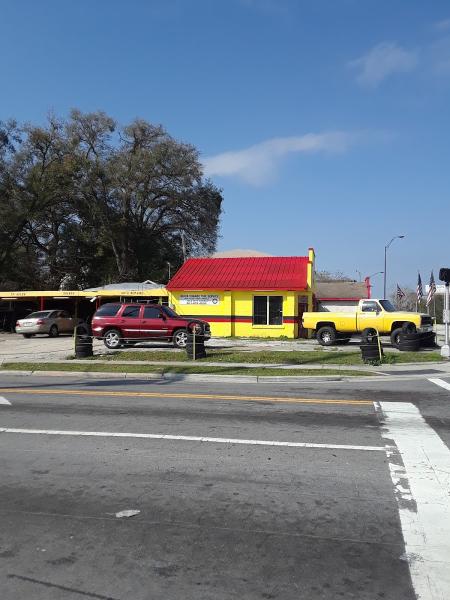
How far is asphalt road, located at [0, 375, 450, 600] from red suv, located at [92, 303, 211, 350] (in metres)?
12.8

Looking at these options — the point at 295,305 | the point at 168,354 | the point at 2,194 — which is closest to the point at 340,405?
the point at 168,354

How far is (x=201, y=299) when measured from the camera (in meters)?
30.5

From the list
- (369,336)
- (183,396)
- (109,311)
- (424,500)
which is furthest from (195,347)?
(424,500)

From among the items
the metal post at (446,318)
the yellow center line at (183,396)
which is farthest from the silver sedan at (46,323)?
the metal post at (446,318)

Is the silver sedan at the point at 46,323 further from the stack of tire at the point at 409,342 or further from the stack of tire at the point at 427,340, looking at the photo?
the stack of tire at the point at 427,340

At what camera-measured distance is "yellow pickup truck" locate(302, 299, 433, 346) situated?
22.6m

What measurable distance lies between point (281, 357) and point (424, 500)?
13.1 meters

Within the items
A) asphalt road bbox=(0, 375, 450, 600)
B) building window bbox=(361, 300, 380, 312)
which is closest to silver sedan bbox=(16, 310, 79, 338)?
building window bbox=(361, 300, 380, 312)

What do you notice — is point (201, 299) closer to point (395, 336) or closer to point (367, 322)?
point (367, 322)

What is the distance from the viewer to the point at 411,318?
2266 centimetres

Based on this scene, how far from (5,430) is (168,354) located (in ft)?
37.7

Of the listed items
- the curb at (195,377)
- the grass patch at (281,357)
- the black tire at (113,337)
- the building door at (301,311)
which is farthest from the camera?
the building door at (301,311)

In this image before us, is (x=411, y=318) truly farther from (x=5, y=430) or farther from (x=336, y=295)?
Result: (x=336, y=295)

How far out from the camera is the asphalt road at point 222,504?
143 inches
